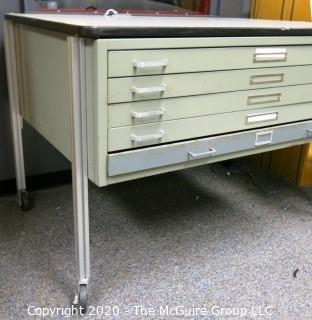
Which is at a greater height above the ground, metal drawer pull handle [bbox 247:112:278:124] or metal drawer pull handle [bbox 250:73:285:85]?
metal drawer pull handle [bbox 250:73:285:85]

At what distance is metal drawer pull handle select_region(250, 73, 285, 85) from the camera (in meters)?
1.20

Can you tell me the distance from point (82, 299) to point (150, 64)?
2.15ft

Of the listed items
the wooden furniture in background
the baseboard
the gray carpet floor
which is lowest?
the gray carpet floor

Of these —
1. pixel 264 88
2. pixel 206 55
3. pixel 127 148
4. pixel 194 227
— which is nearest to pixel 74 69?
pixel 127 148

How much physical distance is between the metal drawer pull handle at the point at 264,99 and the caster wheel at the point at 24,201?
0.93 m

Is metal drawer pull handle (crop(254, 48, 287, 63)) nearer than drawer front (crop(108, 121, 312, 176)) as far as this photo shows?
No

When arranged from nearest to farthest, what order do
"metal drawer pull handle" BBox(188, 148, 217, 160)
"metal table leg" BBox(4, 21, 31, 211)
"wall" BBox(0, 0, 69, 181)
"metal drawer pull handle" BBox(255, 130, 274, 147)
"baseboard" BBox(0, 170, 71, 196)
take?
1. "metal drawer pull handle" BBox(188, 148, 217, 160)
2. "metal drawer pull handle" BBox(255, 130, 274, 147)
3. "metal table leg" BBox(4, 21, 31, 211)
4. "wall" BBox(0, 0, 69, 181)
5. "baseboard" BBox(0, 170, 71, 196)

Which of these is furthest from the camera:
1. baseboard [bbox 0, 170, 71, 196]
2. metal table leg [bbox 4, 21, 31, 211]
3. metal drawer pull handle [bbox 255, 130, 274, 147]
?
baseboard [bbox 0, 170, 71, 196]

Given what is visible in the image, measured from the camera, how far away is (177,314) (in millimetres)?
1177

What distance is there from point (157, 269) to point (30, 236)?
0.48 m

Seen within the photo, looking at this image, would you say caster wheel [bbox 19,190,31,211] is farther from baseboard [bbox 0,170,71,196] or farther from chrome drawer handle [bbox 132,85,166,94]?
chrome drawer handle [bbox 132,85,166,94]

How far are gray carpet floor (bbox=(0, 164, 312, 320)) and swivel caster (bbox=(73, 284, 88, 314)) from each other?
3 cm

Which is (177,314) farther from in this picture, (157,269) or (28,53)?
(28,53)

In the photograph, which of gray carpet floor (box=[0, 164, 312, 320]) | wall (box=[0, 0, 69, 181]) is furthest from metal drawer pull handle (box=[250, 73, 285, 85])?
wall (box=[0, 0, 69, 181])
